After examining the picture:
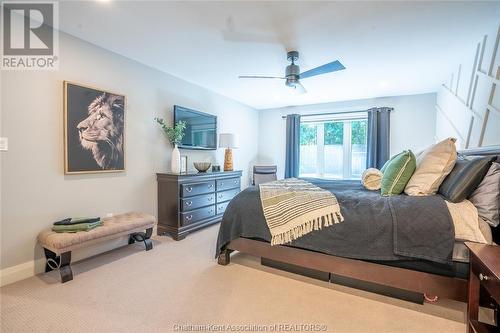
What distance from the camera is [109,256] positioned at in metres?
2.66

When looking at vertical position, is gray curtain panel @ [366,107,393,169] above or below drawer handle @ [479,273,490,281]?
above

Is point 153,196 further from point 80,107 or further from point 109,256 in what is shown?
point 80,107

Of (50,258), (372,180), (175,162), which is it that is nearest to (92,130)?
(175,162)

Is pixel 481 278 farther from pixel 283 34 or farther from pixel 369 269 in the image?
pixel 283 34

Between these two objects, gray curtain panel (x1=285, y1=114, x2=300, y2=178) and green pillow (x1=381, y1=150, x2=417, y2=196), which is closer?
green pillow (x1=381, y1=150, x2=417, y2=196)

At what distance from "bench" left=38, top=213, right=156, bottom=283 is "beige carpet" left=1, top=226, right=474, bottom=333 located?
14 cm

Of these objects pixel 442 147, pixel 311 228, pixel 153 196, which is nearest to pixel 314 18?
pixel 442 147

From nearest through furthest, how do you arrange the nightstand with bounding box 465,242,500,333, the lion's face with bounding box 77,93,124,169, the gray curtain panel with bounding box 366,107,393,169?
the nightstand with bounding box 465,242,500,333
the lion's face with bounding box 77,93,124,169
the gray curtain panel with bounding box 366,107,393,169

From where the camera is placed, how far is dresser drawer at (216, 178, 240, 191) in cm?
388

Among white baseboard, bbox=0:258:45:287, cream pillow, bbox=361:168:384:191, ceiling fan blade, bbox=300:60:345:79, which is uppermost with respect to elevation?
ceiling fan blade, bbox=300:60:345:79

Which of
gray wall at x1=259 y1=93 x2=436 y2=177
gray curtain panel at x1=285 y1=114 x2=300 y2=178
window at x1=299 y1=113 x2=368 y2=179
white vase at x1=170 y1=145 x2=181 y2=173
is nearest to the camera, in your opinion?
white vase at x1=170 y1=145 x2=181 y2=173

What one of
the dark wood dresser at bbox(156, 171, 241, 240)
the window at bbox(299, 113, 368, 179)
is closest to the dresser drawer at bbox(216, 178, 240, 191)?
the dark wood dresser at bbox(156, 171, 241, 240)

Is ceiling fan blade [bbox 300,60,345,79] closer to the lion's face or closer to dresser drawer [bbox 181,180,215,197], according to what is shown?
dresser drawer [bbox 181,180,215,197]

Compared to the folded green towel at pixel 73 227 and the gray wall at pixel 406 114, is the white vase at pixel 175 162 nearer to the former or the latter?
the folded green towel at pixel 73 227
